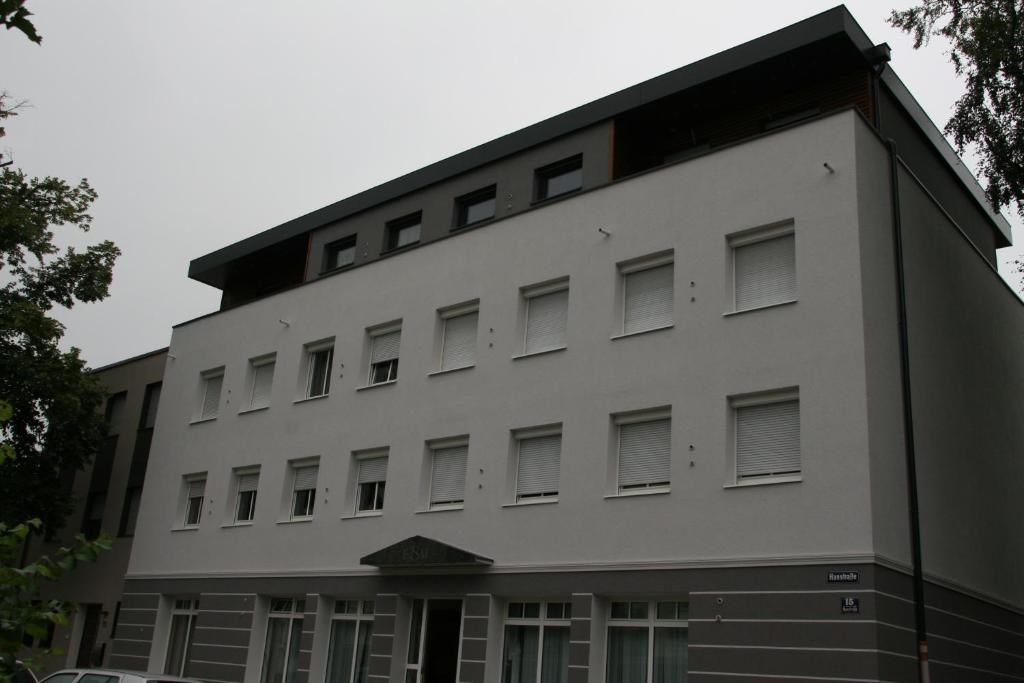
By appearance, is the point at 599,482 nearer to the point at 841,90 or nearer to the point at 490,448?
the point at 490,448

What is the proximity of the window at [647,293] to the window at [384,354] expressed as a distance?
5916 millimetres

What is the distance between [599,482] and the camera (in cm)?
1688

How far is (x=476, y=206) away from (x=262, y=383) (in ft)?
23.5

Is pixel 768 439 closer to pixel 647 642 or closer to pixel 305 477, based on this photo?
pixel 647 642

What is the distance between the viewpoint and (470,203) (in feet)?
74.3

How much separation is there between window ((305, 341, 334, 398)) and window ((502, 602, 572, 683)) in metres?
7.93

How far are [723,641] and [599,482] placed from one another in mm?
3467

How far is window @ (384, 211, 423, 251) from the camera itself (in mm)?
23641

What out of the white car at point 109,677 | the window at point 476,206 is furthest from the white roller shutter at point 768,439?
the white car at point 109,677

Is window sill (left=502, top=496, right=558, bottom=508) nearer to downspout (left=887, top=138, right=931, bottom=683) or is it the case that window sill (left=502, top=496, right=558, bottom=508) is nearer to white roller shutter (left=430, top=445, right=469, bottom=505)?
white roller shutter (left=430, top=445, right=469, bottom=505)

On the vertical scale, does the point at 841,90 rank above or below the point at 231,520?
above

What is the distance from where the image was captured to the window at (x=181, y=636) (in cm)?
2356

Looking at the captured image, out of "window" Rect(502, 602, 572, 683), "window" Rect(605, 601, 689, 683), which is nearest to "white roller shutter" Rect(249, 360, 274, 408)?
"window" Rect(502, 602, 572, 683)

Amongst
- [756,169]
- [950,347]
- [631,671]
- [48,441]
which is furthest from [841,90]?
[48,441]
